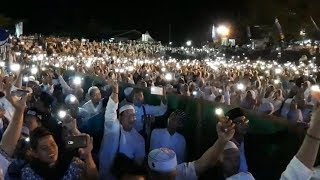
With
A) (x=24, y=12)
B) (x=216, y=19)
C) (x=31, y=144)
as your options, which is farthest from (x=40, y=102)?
(x=24, y=12)

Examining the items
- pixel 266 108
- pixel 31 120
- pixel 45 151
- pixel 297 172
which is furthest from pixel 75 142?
pixel 266 108

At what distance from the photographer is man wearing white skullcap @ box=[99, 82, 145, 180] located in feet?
21.4

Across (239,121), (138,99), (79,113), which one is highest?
(138,99)

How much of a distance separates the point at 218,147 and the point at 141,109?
143 inches

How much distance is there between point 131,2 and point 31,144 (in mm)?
60359

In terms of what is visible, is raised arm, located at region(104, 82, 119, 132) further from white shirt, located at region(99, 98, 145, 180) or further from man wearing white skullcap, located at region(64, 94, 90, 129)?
man wearing white skullcap, located at region(64, 94, 90, 129)

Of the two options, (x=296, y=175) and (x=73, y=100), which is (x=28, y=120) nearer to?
(x=73, y=100)

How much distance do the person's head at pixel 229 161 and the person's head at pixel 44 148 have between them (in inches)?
57.5

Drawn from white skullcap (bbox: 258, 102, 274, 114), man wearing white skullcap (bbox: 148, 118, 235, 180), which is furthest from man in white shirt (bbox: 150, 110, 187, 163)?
white skullcap (bbox: 258, 102, 274, 114)

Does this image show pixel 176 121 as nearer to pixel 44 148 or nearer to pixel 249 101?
pixel 44 148

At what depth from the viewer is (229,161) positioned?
16.2 feet

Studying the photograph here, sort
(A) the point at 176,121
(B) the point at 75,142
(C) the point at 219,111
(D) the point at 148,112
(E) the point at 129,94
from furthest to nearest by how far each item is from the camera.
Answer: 1. (E) the point at 129,94
2. (D) the point at 148,112
3. (A) the point at 176,121
4. (C) the point at 219,111
5. (B) the point at 75,142

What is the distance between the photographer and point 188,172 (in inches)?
211

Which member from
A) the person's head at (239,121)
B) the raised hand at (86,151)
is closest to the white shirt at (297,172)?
the raised hand at (86,151)
